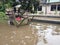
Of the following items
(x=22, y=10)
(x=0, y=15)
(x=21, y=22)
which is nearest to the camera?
(x=21, y=22)

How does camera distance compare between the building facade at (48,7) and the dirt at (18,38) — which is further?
the building facade at (48,7)

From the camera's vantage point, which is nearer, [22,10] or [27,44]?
[27,44]

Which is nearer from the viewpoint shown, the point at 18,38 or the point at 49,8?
the point at 18,38

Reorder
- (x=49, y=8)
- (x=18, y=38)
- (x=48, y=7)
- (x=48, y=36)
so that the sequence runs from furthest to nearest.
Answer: (x=48, y=7)
(x=49, y=8)
(x=48, y=36)
(x=18, y=38)

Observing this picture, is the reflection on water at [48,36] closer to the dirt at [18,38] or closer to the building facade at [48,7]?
the dirt at [18,38]

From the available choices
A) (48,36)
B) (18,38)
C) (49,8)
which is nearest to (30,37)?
(18,38)

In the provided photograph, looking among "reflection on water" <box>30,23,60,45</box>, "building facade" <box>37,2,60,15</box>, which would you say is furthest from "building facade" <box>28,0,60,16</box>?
"reflection on water" <box>30,23,60,45</box>

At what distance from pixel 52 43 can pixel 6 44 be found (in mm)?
2192

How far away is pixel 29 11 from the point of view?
26203 mm

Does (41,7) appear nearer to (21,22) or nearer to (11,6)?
(11,6)

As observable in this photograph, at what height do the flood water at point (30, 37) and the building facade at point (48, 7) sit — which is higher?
the flood water at point (30, 37)

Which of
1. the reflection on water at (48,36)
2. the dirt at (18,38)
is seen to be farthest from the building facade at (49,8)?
the dirt at (18,38)

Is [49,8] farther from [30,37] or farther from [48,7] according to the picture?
[30,37]

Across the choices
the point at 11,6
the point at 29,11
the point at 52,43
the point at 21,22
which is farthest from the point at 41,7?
the point at 52,43
